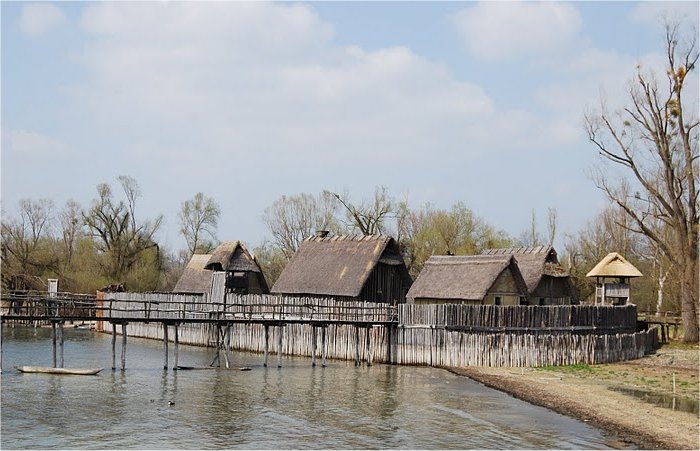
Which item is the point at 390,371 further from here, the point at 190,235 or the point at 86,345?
the point at 190,235

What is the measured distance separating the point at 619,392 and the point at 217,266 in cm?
2886

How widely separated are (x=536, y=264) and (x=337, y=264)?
11.4 meters

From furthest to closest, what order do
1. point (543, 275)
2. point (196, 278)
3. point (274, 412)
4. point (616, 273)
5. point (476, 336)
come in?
point (196, 278) → point (543, 275) → point (616, 273) → point (476, 336) → point (274, 412)

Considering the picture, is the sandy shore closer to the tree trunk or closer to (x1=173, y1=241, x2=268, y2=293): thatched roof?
the tree trunk

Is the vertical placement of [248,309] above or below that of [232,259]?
below

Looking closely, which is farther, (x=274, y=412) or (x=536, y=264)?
(x=536, y=264)

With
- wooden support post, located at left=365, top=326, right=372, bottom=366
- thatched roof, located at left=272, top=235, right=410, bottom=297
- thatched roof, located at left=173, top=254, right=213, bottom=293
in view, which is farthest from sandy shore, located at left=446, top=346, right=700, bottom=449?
thatched roof, located at left=173, top=254, right=213, bottom=293

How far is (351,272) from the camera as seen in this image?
43219 mm

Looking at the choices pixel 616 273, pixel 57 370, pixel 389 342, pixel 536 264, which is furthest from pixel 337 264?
pixel 57 370

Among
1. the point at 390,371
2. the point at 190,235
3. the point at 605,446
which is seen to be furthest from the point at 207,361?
the point at 190,235

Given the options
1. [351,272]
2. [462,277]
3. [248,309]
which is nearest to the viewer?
[462,277]

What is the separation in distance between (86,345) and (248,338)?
9.57 m

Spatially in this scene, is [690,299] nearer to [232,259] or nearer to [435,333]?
[435,333]

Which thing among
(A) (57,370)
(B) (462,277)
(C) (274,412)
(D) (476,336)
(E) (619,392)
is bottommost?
(C) (274,412)
